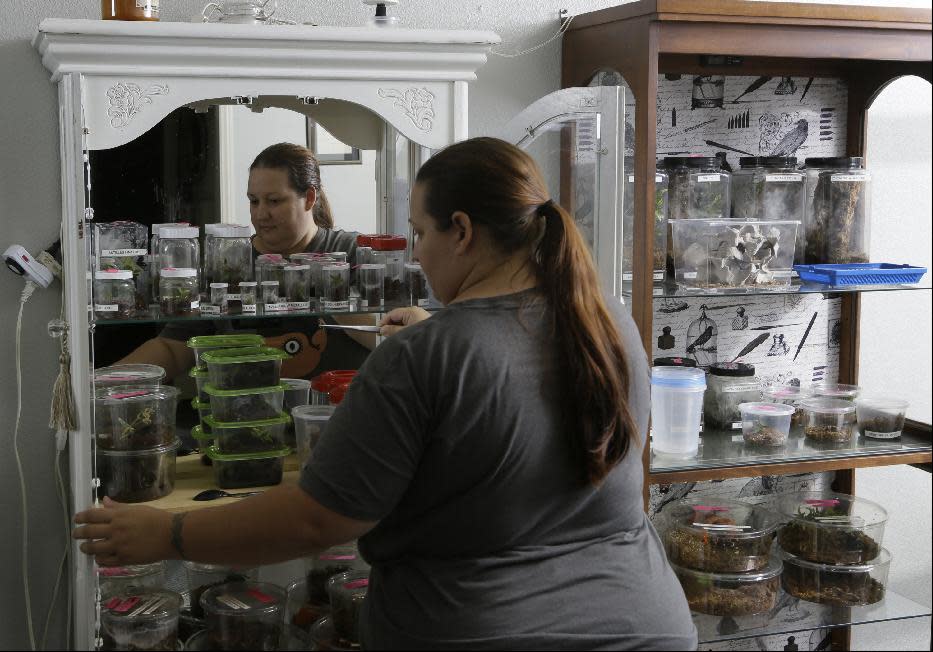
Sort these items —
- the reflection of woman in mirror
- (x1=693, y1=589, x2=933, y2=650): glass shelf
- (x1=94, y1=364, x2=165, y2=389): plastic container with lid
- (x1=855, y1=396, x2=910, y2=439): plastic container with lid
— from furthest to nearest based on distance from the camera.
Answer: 1. (x1=855, y1=396, x2=910, y2=439): plastic container with lid
2. (x1=693, y1=589, x2=933, y2=650): glass shelf
3. the reflection of woman in mirror
4. (x1=94, y1=364, x2=165, y2=389): plastic container with lid

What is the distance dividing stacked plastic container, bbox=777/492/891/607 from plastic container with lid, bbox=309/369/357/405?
3.90 feet

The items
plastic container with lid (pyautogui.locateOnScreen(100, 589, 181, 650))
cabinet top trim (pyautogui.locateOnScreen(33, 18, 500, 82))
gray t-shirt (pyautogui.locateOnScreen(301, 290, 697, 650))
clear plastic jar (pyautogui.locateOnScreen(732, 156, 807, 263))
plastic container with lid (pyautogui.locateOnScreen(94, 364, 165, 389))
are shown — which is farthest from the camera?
clear plastic jar (pyautogui.locateOnScreen(732, 156, 807, 263))

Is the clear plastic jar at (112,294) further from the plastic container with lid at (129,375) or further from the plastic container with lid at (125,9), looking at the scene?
the plastic container with lid at (125,9)

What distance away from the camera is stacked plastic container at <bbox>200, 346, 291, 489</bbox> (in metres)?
2.18

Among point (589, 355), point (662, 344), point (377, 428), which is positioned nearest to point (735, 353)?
point (662, 344)

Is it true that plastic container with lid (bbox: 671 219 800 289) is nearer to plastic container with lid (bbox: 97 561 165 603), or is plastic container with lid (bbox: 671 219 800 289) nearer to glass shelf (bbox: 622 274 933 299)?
glass shelf (bbox: 622 274 933 299)

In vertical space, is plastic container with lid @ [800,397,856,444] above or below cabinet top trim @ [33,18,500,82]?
below

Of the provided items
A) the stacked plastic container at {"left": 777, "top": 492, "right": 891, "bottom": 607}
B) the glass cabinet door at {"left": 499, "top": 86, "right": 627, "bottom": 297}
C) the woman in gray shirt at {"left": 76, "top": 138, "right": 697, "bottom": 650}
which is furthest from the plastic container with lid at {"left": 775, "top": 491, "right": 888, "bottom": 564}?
the woman in gray shirt at {"left": 76, "top": 138, "right": 697, "bottom": 650}

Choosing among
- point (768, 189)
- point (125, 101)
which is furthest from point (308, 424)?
point (768, 189)

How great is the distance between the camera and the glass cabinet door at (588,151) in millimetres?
2150

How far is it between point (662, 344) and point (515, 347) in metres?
1.40

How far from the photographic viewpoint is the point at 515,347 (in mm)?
1546

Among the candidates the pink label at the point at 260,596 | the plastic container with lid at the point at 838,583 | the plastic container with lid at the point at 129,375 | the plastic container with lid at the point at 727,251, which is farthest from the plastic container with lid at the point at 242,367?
the plastic container with lid at the point at 838,583

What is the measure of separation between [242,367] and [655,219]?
0.96 m
